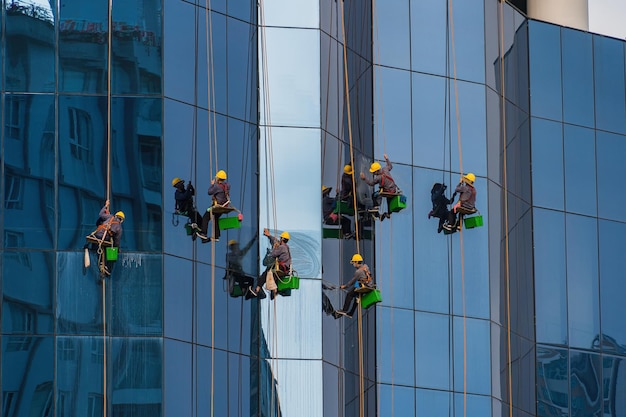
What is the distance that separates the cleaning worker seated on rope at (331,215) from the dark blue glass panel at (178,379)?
6.26m

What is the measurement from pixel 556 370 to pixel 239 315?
11752mm

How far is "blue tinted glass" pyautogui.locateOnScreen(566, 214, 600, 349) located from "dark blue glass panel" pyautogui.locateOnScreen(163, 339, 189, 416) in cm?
1431

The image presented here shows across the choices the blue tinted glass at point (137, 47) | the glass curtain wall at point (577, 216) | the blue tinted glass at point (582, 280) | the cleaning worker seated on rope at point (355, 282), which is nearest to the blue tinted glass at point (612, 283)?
the glass curtain wall at point (577, 216)

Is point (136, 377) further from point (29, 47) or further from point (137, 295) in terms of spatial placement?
point (29, 47)

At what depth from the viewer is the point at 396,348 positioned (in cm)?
5075

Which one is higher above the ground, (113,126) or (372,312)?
(113,126)

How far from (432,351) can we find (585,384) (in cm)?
631

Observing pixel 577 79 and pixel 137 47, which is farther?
pixel 577 79

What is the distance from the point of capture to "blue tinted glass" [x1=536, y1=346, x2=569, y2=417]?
178 feet

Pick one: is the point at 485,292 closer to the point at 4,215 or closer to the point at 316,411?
the point at 316,411

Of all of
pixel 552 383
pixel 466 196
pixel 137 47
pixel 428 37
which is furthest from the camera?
pixel 552 383

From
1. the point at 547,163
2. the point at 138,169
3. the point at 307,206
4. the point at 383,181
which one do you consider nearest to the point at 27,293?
the point at 138,169

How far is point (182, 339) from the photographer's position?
153 ft

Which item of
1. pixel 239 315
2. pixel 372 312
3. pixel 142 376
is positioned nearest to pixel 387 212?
pixel 372 312
